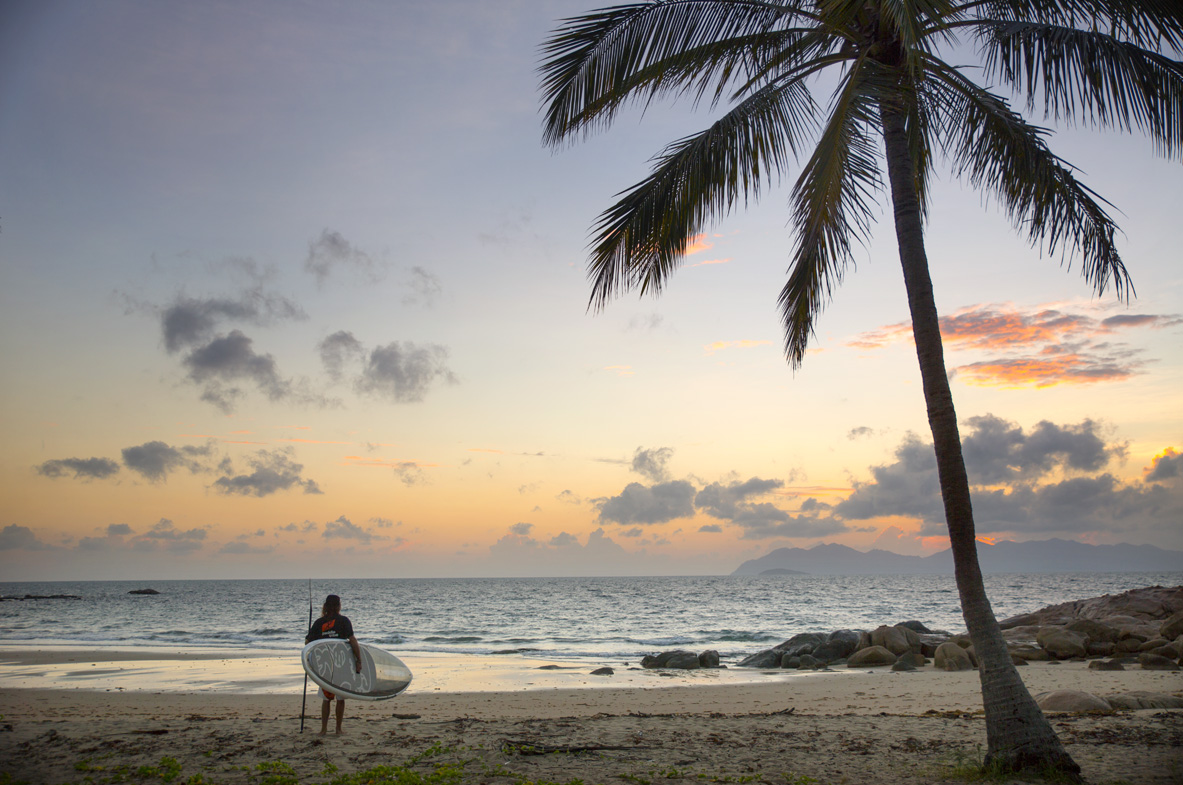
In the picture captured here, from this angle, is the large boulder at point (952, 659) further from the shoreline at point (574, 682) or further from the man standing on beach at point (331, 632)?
the man standing on beach at point (331, 632)

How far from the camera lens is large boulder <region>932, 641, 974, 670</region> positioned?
A: 1662 cm

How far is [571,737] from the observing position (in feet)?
25.8

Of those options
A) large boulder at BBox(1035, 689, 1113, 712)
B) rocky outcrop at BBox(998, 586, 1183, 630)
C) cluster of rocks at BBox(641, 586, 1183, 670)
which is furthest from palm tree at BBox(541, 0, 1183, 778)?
rocky outcrop at BBox(998, 586, 1183, 630)

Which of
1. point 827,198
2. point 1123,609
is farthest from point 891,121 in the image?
point 1123,609

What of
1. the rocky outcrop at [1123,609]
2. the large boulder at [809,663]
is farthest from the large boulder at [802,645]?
the rocky outcrop at [1123,609]

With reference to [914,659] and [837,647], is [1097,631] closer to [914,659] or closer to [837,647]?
[914,659]

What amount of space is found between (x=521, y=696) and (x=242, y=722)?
6389 millimetres

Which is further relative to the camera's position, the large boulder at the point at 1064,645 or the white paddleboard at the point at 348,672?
the large boulder at the point at 1064,645

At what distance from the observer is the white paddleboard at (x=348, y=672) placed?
300 inches

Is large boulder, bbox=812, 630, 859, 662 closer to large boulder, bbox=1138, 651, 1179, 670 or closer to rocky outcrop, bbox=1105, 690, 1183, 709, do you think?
large boulder, bbox=1138, 651, 1179, 670

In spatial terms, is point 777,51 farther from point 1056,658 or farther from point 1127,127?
point 1056,658

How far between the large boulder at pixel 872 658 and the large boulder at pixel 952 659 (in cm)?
157

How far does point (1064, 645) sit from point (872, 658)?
14.8 ft

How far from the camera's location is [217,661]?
20.8 metres
